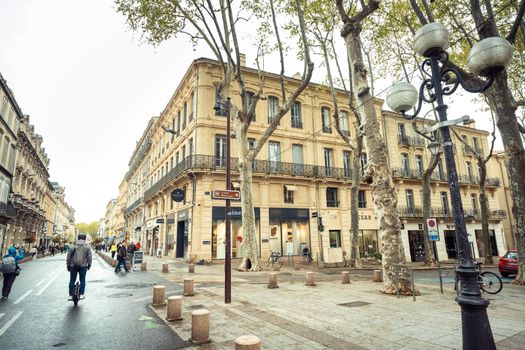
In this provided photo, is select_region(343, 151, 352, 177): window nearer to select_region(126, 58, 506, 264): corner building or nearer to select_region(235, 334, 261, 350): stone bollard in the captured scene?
select_region(126, 58, 506, 264): corner building

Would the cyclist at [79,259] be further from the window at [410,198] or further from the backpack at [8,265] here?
the window at [410,198]

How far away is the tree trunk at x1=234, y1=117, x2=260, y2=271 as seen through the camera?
51.7 ft

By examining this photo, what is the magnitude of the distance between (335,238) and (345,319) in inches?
785

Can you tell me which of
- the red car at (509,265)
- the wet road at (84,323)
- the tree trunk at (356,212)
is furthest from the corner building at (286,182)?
the wet road at (84,323)

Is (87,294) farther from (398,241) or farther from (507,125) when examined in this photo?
(507,125)

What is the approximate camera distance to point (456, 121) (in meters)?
3.91

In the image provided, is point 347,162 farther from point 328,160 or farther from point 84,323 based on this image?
point 84,323

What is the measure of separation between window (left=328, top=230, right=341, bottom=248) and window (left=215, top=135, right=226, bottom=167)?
35.0ft

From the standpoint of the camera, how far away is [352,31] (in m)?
10.1

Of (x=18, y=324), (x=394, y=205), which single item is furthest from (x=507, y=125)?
(x=18, y=324)

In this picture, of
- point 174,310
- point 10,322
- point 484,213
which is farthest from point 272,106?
point 10,322

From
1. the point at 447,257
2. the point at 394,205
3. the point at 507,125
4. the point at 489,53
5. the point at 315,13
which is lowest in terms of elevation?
the point at 447,257

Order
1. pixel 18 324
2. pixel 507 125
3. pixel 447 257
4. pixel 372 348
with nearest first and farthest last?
pixel 372 348 < pixel 18 324 < pixel 507 125 < pixel 447 257

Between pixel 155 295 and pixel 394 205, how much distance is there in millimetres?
7182
